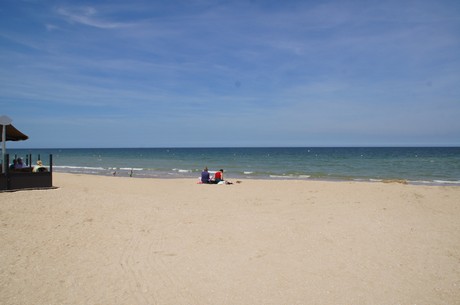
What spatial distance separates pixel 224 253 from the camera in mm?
6426

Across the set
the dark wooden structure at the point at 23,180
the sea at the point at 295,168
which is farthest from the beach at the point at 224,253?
the sea at the point at 295,168

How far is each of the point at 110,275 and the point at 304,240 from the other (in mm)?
3975

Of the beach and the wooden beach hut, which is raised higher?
the wooden beach hut

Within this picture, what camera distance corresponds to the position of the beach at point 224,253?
15.7 ft

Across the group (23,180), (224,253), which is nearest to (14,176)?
(23,180)

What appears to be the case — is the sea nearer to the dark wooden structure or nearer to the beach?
the dark wooden structure

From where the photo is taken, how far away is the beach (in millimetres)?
4789

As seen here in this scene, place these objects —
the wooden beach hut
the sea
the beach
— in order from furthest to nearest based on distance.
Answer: the sea → the wooden beach hut → the beach

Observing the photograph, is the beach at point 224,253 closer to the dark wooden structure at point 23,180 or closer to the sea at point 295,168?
the dark wooden structure at point 23,180

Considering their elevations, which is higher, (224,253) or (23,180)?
(23,180)

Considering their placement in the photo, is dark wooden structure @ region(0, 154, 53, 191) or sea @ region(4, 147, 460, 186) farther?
sea @ region(4, 147, 460, 186)

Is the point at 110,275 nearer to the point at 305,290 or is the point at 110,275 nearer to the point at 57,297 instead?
the point at 57,297

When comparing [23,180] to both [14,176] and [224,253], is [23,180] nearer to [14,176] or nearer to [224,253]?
[14,176]

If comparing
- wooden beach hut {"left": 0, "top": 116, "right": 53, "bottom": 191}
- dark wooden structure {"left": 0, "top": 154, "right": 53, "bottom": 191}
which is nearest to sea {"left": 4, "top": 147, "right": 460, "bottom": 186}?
wooden beach hut {"left": 0, "top": 116, "right": 53, "bottom": 191}
